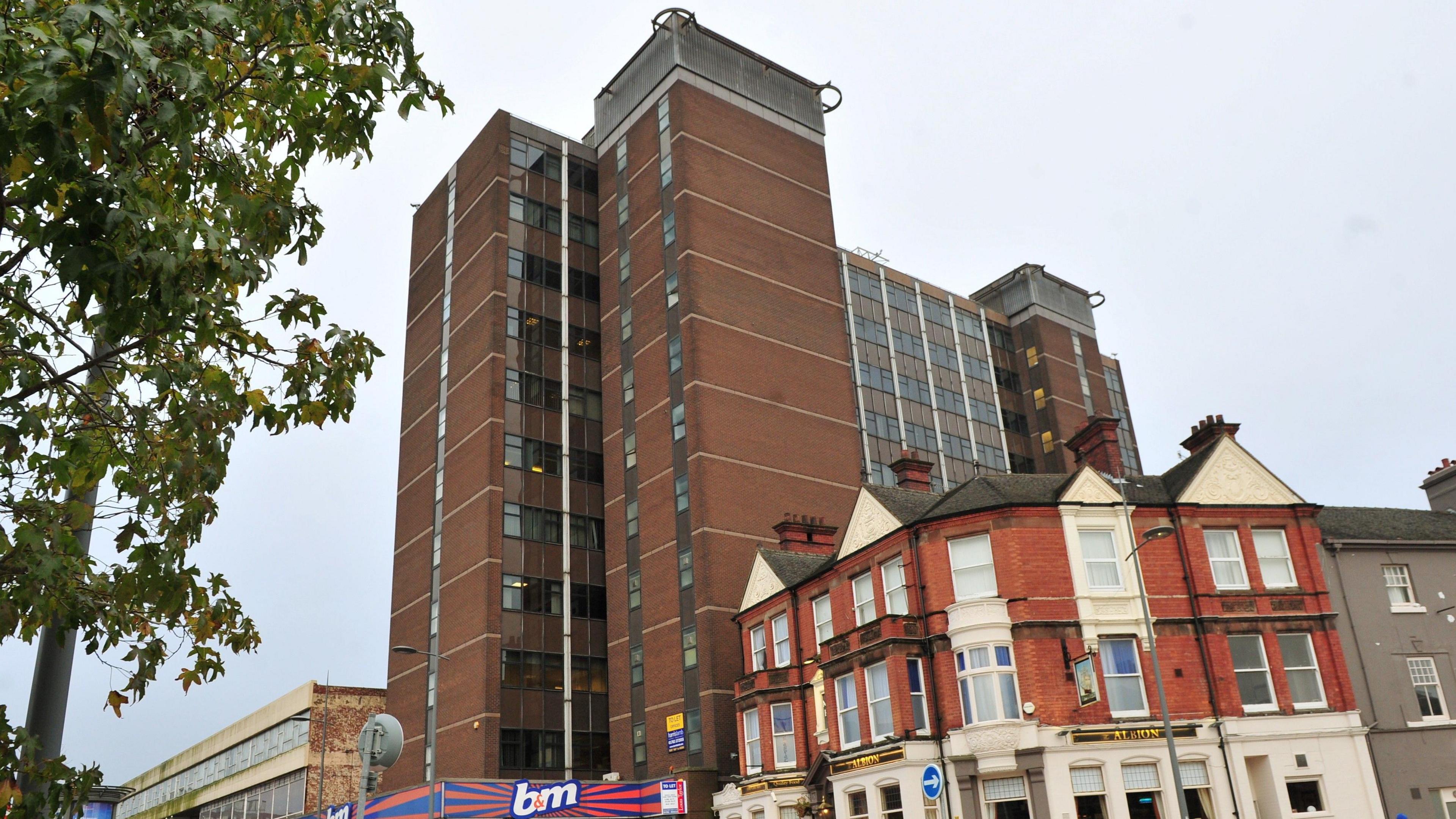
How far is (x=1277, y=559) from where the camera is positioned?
35500mm

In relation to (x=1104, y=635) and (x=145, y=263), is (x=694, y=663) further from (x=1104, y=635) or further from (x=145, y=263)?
(x=145, y=263)

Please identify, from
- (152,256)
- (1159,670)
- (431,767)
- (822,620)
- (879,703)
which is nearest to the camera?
(152,256)

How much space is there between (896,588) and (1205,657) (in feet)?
31.6

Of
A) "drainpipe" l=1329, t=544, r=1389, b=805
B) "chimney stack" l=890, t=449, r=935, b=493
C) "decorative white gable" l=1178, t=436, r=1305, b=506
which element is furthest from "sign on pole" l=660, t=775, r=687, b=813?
"drainpipe" l=1329, t=544, r=1389, b=805

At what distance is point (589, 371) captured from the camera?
65.2 m

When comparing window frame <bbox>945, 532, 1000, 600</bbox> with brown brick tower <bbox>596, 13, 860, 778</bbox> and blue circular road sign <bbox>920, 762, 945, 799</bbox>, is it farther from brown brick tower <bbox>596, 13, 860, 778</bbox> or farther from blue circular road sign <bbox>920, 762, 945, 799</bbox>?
brown brick tower <bbox>596, 13, 860, 778</bbox>

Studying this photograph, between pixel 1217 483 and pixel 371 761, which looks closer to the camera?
pixel 371 761

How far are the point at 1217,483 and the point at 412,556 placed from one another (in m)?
46.1

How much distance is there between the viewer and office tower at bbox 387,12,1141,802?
5422cm

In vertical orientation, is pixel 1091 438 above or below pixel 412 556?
below

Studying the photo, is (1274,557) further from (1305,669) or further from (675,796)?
(675,796)

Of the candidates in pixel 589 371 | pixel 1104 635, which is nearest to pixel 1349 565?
pixel 1104 635

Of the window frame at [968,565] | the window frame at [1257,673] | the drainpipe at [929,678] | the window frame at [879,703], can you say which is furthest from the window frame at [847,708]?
the window frame at [1257,673]

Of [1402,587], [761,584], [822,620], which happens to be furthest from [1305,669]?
[761,584]
